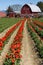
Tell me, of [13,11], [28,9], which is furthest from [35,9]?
[13,11]

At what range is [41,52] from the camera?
14172 mm

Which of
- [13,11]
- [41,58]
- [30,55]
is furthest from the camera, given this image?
[13,11]

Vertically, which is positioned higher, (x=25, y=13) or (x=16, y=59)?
(x=16, y=59)

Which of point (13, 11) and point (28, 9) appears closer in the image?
point (28, 9)

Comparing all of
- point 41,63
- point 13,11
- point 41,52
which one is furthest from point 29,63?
point 13,11

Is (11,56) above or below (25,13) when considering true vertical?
above

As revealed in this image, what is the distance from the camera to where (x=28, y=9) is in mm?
105875

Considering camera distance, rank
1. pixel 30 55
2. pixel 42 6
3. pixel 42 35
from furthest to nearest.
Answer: pixel 42 6 < pixel 42 35 < pixel 30 55

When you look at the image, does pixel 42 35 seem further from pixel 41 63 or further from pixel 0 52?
pixel 41 63

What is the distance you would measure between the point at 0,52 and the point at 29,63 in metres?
2.87

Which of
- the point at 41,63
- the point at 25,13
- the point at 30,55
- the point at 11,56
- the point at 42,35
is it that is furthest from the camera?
the point at 25,13

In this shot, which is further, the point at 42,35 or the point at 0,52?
the point at 42,35

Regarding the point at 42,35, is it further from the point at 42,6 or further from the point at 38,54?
the point at 42,6

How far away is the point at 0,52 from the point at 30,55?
1.79m
